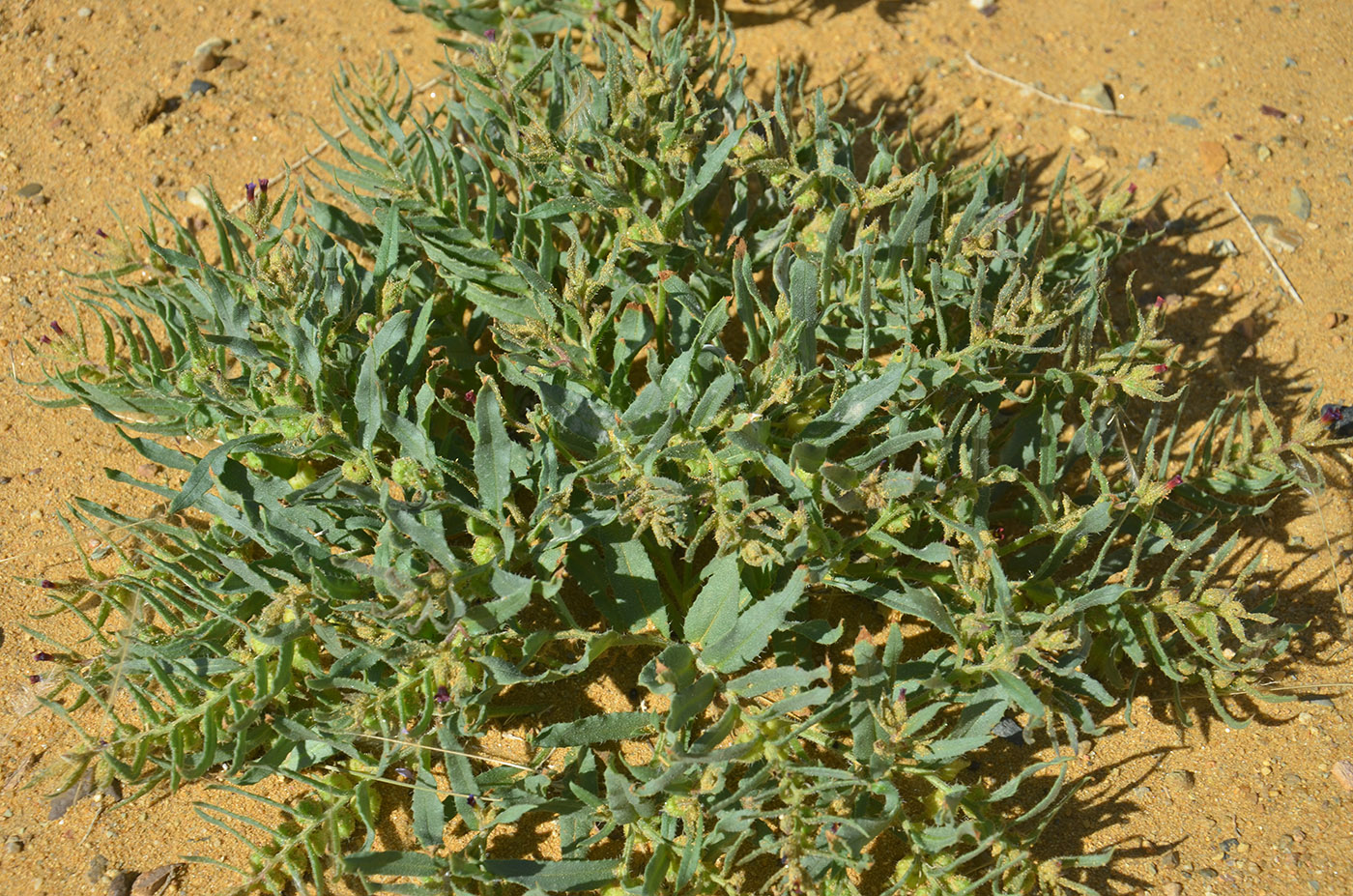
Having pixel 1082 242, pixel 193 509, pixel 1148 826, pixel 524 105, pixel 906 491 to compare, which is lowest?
pixel 1148 826

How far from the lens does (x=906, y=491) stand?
6.96 feet

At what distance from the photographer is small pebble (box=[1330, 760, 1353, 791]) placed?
99.2 inches

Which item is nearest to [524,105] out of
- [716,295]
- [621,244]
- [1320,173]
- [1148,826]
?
[621,244]

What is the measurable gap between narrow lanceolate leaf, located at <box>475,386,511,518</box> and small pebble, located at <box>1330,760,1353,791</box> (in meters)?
2.13

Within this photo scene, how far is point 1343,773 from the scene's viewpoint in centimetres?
253

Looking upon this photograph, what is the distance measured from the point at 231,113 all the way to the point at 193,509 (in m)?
1.68

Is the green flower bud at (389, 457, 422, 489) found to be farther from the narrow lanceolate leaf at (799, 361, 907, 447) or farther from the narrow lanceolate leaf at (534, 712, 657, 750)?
the narrow lanceolate leaf at (799, 361, 907, 447)

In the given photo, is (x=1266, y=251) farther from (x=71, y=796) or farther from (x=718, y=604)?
(x=71, y=796)

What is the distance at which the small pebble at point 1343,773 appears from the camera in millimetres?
2520

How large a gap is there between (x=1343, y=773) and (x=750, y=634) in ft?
5.15

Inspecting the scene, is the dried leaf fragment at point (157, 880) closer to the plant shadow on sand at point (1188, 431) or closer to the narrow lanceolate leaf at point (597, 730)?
the narrow lanceolate leaf at point (597, 730)

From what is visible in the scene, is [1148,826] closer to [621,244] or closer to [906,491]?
[906,491]

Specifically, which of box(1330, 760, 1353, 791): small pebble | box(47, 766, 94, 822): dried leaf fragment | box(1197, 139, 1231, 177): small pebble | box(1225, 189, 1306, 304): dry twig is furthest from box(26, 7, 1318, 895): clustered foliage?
box(1197, 139, 1231, 177): small pebble

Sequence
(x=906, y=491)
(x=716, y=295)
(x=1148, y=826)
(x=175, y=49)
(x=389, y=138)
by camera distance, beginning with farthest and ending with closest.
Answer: (x=175, y=49) → (x=389, y=138) → (x=716, y=295) → (x=1148, y=826) → (x=906, y=491)
